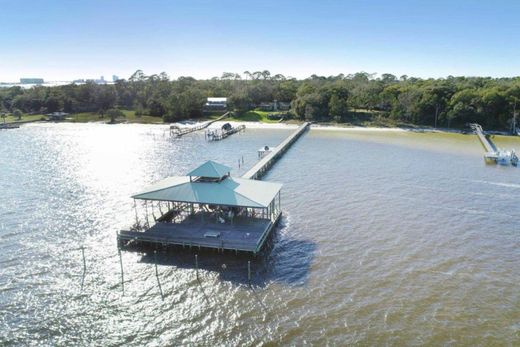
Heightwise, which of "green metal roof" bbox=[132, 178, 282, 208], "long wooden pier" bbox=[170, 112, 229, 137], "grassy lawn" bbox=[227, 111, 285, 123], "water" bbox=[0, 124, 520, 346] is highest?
"grassy lawn" bbox=[227, 111, 285, 123]

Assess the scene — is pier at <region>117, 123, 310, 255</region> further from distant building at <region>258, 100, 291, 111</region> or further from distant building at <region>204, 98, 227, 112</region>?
distant building at <region>258, 100, 291, 111</region>

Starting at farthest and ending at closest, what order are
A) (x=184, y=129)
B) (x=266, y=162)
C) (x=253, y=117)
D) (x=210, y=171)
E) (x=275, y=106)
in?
(x=275, y=106) → (x=253, y=117) → (x=184, y=129) → (x=266, y=162) → (x=210, y=171)

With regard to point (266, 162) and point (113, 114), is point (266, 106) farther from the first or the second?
point (266, 162)

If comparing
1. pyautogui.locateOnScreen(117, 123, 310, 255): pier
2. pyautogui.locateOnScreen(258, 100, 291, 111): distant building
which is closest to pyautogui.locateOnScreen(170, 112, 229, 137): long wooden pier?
pyautogui.locateOnScreen(258, 100, 291, 111): distant building

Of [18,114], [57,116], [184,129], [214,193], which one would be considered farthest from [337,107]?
[18,114]

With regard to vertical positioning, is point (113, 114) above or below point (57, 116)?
above

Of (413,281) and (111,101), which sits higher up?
(111,101)

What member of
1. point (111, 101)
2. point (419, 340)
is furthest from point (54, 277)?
point (111, 101)

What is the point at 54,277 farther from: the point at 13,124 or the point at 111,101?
the point at 111,101
